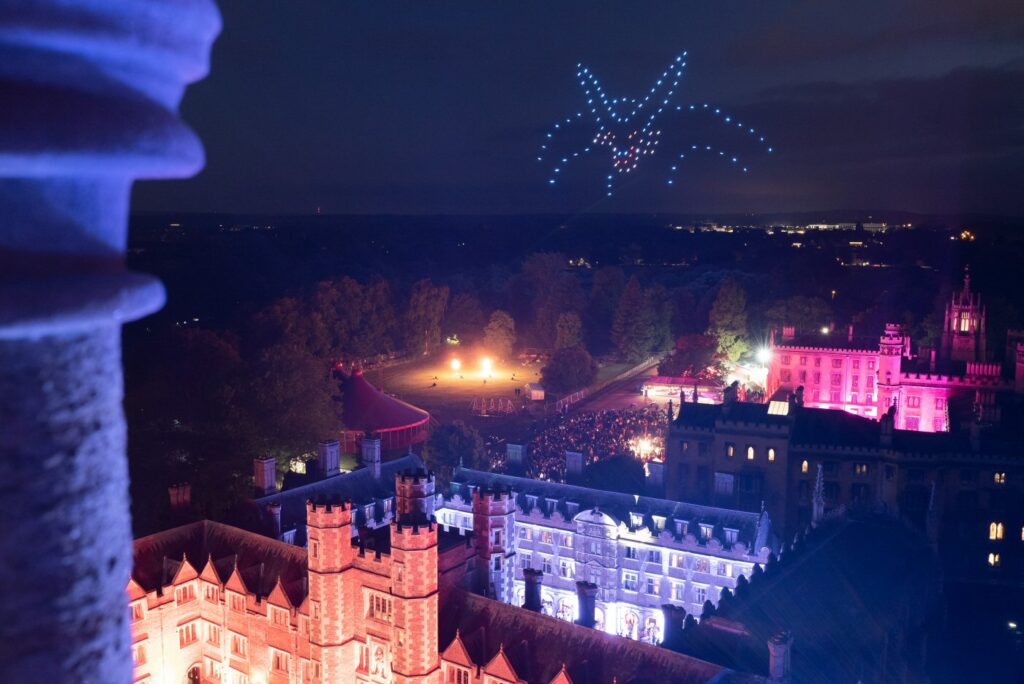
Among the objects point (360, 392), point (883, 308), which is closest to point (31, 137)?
point (360, 392)

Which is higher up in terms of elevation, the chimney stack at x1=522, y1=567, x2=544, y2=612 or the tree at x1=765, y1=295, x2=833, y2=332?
the tree at x1=765, y1=295, x2=833, y2=332

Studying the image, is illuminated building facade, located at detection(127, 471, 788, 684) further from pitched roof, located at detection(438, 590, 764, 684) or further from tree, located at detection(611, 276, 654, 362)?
tree, located at detection(611, 276, 654, 362)

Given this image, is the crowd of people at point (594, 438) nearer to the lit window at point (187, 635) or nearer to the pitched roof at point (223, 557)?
the pitched roof at point (223, 557)

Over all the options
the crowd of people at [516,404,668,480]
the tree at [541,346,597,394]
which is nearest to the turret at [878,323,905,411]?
the crowd of people at [516,404,668,480]

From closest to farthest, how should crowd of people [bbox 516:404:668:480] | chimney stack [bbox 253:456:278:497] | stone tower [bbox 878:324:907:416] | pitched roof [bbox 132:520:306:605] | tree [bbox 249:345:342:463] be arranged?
pitched roof [bbox 132:520:306:605]
chimney stack [bbox 253:456:278:497]
tree [bbox 249:345:342:463]
crowd of people [bbox 516:404:668:480]
stone tower [bbox 878:324:907:416]

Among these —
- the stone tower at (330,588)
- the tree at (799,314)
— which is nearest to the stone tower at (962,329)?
the tree at (799,314)

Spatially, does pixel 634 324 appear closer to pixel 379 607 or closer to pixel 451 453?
pixel 451 453
